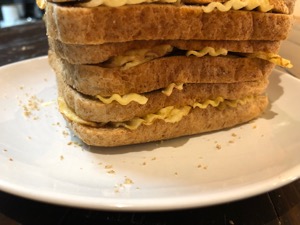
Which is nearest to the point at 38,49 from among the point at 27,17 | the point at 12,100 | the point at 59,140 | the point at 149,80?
the point at 12,100

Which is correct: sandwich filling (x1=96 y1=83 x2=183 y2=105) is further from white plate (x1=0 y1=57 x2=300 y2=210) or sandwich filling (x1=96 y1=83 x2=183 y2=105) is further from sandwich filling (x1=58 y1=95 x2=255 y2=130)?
white plate (x1=0 y1=57 x2=300 y2=210)

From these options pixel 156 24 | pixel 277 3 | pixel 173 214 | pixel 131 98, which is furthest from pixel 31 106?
pixel 277 3

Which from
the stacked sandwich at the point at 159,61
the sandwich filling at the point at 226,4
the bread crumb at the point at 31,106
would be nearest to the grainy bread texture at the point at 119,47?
the stacked sandwich at the point at 159,61

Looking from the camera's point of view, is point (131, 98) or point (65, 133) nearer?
point (131, 98)

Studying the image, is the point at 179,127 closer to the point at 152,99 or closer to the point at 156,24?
the point at 152,99

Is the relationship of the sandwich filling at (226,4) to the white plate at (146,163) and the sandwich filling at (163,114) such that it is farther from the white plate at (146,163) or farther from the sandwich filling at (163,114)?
the white plate at (146,163)

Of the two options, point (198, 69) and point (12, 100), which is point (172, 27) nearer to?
point (198, 69)
